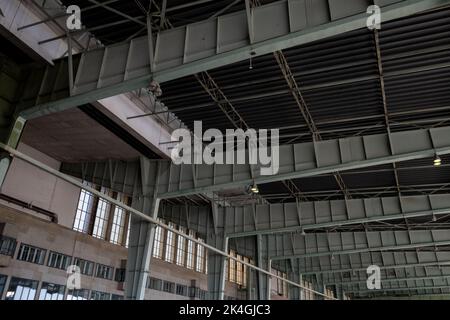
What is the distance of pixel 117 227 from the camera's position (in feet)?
115

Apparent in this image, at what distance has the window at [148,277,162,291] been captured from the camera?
3619cm

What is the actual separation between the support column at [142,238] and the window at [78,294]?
7605mm

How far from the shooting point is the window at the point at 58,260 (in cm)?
2738

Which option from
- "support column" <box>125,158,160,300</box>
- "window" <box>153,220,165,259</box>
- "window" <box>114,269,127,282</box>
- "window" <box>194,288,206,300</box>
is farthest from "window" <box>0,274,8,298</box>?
"window" <box>194,288,206,300</box>

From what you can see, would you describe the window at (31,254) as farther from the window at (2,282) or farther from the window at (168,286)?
the window at (168,286)

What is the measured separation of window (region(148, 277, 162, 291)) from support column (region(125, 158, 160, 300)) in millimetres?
12489

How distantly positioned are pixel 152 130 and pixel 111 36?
791 centimetres

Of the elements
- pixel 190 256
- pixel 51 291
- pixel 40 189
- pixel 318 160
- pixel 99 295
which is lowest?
pixel 51 291

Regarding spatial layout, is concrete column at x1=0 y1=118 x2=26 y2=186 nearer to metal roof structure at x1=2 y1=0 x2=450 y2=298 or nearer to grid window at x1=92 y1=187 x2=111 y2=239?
metal roof structure at x1=2 y1=0 x2=450 y2=298

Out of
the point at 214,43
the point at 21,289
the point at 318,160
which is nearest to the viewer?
the point at 214,43

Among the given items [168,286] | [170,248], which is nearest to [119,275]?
[168,286]

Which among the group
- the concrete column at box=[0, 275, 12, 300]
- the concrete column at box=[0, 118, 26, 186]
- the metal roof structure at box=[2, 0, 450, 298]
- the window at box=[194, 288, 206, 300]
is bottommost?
the concrete column at box=[0, 275, 12, 300]

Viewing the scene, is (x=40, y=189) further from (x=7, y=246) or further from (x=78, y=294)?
(x=78, y=294)

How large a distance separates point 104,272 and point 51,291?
5.22m
